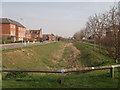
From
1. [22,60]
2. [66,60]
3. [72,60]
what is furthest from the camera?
[66,60]

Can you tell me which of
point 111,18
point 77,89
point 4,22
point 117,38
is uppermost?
point 4,22

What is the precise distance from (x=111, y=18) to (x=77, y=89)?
41.0ft

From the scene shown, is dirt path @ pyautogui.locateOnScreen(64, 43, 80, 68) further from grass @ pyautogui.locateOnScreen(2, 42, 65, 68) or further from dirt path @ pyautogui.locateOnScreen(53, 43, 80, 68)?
grass @ pyautogui.locateOnScreen(2, 42, 65, 68)

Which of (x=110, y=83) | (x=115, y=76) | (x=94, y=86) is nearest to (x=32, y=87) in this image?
(x=94, y=86)

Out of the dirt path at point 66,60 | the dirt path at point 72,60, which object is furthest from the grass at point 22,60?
the dirt path at point 72,60

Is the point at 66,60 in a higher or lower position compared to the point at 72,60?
lower

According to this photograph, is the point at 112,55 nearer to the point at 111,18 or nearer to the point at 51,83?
the point at 111,18

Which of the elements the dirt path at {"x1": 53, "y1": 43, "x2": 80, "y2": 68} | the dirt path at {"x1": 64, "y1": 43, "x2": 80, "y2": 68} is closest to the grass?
the dirt path at {"x1": 53, "y1": 43, "x2": 80, "y2": 68}

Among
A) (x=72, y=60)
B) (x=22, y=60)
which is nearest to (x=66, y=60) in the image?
(x=72, y=60)

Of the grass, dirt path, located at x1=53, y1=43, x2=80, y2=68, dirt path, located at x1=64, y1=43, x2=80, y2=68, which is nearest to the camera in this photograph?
the grass

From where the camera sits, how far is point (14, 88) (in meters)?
5.31

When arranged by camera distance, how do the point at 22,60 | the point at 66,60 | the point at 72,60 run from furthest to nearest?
the point at 66,60
the point at 72,60
the point at 22,60

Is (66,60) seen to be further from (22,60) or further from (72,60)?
(22,60)

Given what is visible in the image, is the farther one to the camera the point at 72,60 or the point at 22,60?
the point at 72,60
